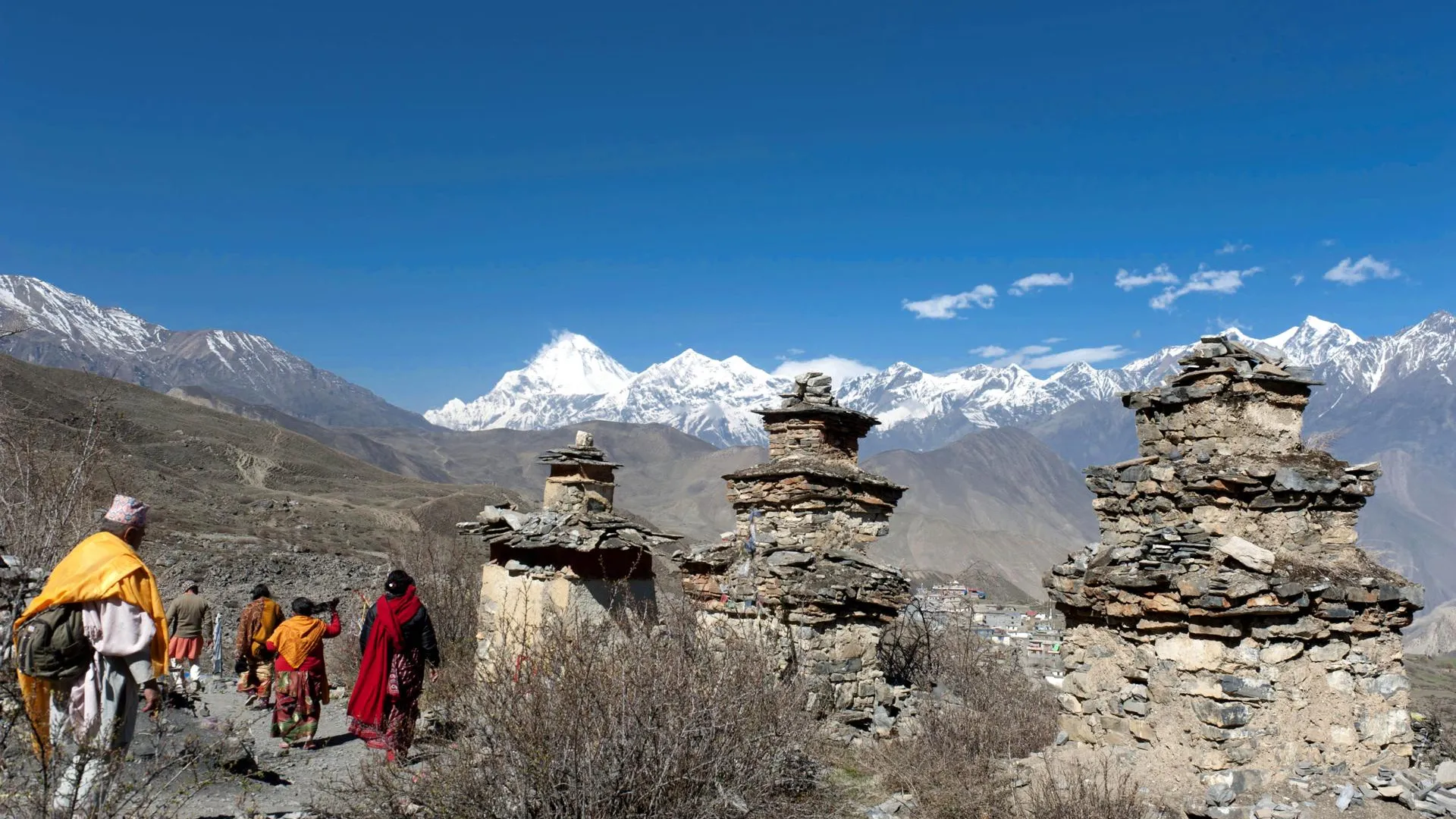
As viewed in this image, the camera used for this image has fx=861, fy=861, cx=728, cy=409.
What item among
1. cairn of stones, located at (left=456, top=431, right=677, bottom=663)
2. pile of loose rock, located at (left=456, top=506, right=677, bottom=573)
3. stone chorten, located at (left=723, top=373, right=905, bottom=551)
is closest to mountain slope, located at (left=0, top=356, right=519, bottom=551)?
stone chorten, located at (left=723, top=373, right=905, bottom=551)

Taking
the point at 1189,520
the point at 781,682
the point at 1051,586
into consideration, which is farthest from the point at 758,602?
the point at 1189,520

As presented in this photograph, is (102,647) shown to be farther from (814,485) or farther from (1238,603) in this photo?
(814,485)

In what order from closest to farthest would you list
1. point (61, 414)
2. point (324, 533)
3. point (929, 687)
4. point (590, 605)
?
point (590, 605) → point (929, 687) → point (324, 533) → point (61, 414)

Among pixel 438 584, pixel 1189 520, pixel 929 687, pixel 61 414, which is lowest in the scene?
pixel 929 687

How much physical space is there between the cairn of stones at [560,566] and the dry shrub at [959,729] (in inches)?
129

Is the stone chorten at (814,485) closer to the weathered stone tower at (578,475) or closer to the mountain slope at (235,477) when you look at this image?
the weathered stone tower at (578,475)

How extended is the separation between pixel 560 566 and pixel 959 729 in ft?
14.5

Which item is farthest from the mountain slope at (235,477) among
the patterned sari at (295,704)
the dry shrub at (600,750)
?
the dry shrub at (600,750)

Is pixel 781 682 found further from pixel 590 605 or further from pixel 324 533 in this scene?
pixel 324 533

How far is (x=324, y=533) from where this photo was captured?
43.1 meters

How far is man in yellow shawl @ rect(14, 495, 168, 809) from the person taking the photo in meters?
4.25

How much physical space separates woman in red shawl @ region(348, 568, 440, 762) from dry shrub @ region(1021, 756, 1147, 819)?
4.57 metres

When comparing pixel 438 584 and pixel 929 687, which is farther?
pixel 438 584

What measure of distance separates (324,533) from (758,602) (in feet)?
131
